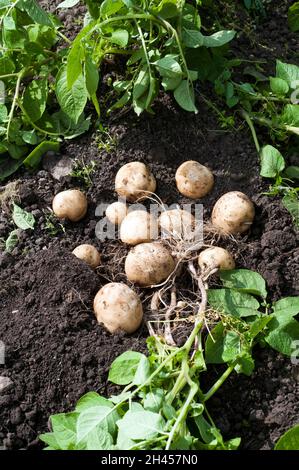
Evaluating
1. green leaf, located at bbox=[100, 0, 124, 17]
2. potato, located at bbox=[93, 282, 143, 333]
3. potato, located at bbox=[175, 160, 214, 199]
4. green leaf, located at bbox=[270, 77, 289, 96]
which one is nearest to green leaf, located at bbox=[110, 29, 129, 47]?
green leaf, located at bbox=[100, 0, 124, 17]

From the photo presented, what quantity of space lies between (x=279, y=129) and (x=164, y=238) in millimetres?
615

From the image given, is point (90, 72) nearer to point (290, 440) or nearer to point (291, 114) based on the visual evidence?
point (291, 114)

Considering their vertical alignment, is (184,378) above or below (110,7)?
below

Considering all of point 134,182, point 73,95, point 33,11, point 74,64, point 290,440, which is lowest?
point 290,440

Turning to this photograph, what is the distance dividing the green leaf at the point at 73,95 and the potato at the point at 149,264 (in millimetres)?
532

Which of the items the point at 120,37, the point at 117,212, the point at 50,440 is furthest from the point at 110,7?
the point at 50,440

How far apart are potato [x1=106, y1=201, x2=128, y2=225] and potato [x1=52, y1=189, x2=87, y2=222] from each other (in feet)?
0.32

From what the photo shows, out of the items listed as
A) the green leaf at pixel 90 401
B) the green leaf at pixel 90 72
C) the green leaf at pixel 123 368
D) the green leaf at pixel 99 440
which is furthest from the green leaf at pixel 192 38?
the green leaf at pixel 99 440

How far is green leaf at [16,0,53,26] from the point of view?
236 cm

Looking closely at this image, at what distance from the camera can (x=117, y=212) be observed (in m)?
2.34

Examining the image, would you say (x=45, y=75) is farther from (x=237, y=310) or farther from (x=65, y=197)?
(x=237, y=310)

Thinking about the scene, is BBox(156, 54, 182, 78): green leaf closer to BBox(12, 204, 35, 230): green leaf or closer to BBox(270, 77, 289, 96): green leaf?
BBox(270, 77, 289, 96): green leaf

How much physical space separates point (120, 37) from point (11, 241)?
75cm

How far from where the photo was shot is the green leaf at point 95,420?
179cm
